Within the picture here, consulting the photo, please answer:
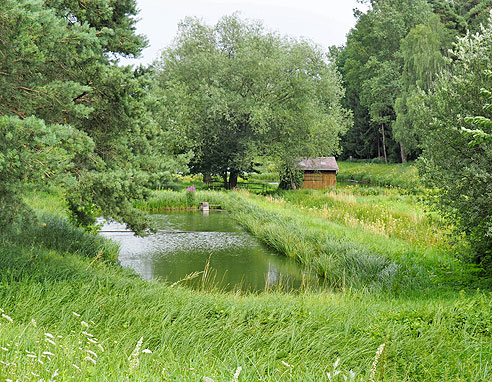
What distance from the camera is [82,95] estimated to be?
7.30 m

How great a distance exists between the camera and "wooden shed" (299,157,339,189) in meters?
31.6

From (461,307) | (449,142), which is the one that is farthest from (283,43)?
(461,307)

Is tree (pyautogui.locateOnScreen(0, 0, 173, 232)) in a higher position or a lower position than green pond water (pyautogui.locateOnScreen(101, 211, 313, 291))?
higher

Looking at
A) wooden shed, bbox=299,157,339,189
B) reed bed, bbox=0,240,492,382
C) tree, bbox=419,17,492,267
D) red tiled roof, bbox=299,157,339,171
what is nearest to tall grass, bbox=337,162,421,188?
wooden shed, bbox=299,157,339,189

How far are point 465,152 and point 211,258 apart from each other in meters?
6.79

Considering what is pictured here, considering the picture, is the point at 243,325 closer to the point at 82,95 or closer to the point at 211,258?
the point at 82,95

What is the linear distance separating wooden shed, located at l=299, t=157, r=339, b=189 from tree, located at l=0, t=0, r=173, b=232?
925 inches

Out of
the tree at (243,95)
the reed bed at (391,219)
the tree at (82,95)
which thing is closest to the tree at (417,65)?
the tree at (243,95)

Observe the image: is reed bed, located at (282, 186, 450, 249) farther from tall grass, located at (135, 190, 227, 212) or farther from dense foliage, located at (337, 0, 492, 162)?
dense foliage, located at (337, 0, 492, 162)

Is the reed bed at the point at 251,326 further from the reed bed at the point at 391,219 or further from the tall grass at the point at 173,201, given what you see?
the tall grass at the point at 173,201

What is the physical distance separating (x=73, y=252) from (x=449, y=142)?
24.3 feet

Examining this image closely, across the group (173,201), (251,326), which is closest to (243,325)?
(251,326)

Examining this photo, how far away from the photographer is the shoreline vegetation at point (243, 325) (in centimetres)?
354

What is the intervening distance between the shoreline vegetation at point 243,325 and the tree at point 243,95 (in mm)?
17551
